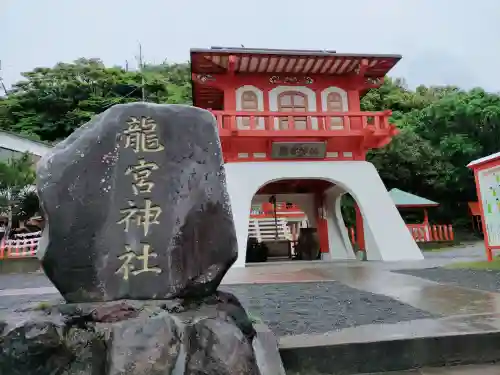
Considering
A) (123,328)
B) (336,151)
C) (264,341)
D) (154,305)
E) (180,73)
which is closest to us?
(123,328)

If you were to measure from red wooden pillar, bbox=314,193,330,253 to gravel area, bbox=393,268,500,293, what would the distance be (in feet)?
20.1

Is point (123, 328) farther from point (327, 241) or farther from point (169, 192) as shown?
point (327, 241)

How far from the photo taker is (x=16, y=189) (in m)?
12.3

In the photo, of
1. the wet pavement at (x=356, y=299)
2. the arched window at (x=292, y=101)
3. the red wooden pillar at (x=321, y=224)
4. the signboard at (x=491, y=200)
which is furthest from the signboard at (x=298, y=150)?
the wet pavement at (x=356, y=299)

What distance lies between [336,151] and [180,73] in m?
23.7

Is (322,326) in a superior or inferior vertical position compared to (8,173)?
inferior

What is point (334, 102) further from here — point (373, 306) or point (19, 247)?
point (19, 247)

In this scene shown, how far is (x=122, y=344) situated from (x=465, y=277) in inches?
210

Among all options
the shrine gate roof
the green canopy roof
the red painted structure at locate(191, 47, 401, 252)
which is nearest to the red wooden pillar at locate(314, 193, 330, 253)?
the red painted structure at locate(191, 47, 401, 252)

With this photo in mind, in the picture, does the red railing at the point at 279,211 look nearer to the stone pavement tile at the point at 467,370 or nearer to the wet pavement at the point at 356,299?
the wet pavement at the point at 356,299

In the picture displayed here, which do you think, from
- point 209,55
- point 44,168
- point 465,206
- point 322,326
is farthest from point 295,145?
point 465,206

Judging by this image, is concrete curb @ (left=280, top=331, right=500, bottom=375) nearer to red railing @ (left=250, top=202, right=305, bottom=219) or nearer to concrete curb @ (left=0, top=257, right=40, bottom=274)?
concrete curb @ (left=0, top=257, right=40, bottom=274)

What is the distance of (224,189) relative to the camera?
2.52 metres

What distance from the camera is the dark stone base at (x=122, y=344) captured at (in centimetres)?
178
